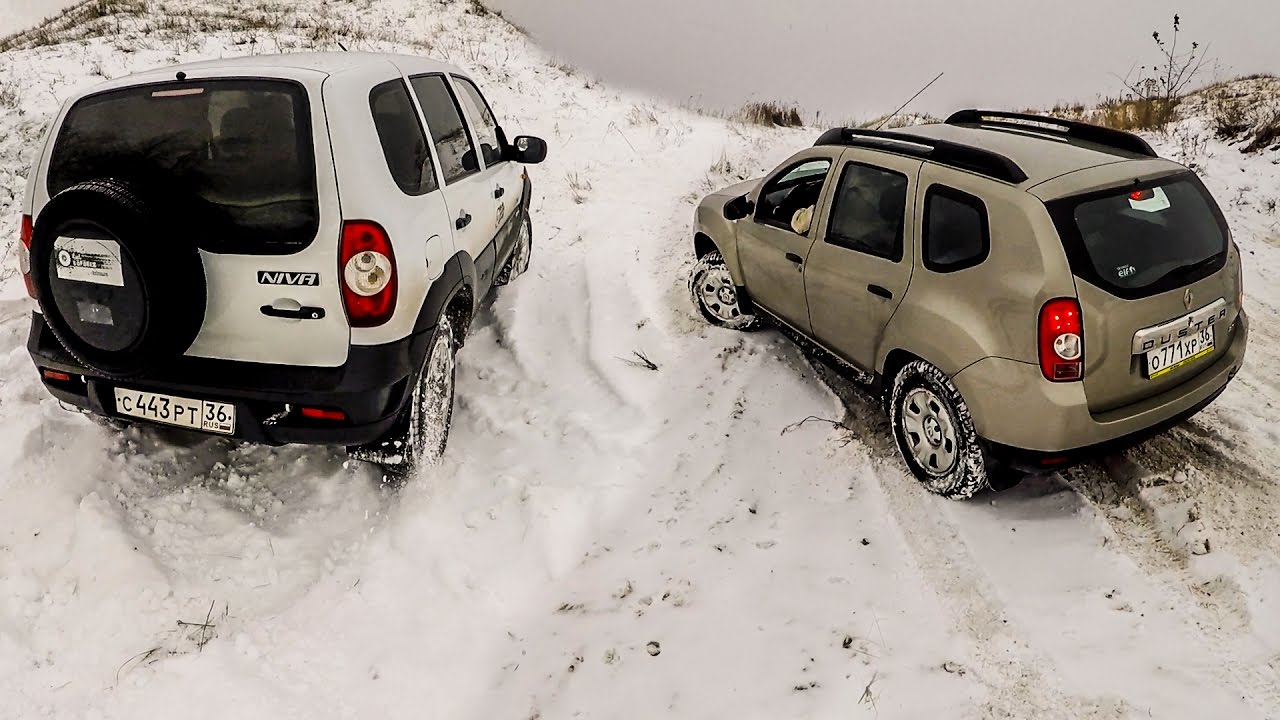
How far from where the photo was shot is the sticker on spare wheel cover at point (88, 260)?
288 centimetres

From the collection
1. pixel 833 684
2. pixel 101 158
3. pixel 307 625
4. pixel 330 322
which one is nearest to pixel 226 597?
pixel 307 625

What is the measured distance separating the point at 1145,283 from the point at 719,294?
9.26 ft

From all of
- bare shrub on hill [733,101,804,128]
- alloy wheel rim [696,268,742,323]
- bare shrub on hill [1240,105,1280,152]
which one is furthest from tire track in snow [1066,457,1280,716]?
bare shrub on hill [733,101,804,128]

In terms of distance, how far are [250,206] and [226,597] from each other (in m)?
1.69

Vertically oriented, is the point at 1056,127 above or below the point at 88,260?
above

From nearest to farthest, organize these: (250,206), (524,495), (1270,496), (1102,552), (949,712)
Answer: (949,712)
(250,206)
(1102,552)
(1270,496)
(524,495)

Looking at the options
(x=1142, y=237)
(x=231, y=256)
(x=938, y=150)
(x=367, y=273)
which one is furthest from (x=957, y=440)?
(x=231, y=256)

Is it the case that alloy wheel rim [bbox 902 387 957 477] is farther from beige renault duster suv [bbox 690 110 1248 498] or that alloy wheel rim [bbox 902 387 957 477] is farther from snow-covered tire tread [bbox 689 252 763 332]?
snow-covered tire tread [bbox 689 252 763 332]

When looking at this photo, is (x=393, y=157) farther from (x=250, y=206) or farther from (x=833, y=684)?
(x=833, y=684)

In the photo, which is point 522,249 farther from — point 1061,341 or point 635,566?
point 1061,341

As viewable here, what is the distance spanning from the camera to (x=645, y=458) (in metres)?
4.21

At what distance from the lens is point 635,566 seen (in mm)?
3430

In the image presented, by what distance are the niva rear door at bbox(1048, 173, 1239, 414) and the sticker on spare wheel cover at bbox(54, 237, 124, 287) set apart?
383cm

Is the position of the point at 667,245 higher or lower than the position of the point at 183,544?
higher
